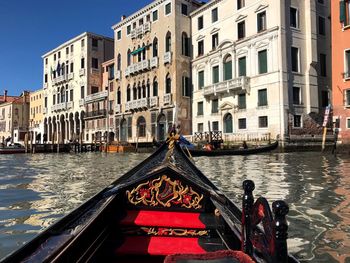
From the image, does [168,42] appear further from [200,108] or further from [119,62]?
[119,62]

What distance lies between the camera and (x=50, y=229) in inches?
64.7

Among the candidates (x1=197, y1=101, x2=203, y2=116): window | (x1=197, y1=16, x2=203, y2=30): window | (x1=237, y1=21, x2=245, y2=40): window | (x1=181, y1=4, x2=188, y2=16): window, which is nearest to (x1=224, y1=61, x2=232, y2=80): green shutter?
(x1=237, y1=21, x2=245, y2=40): window

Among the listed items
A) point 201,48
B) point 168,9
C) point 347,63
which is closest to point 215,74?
point 201,48

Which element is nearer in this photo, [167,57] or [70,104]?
[167,57]

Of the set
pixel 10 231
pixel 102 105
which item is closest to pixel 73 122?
pixel 102 105

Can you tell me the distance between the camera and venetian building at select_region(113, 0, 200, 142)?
22.0 m

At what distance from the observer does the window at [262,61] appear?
17531 mm

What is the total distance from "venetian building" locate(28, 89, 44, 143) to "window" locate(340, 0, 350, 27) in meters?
31.0

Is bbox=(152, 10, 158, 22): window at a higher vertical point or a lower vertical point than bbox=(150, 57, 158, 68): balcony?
higher

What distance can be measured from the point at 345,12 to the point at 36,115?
33.3 metres

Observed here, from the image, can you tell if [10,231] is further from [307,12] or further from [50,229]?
[307,12]

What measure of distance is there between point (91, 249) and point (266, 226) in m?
0.93

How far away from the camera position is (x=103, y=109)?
28297 mm

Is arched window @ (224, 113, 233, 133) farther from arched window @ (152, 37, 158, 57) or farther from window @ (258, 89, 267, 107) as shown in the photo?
arched window @ (152, 37, 158, 57)
